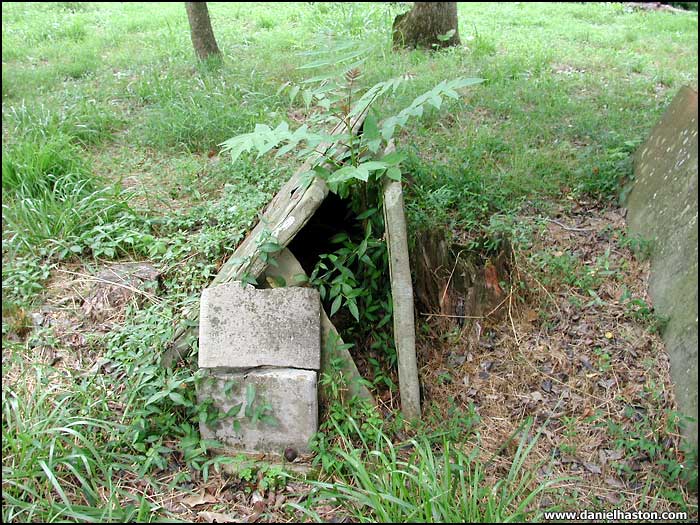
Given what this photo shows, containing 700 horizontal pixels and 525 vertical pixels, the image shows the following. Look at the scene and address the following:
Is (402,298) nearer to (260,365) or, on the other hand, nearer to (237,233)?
(260,365)

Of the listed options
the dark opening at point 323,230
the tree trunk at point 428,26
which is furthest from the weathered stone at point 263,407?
the tree trunk at point 428,26

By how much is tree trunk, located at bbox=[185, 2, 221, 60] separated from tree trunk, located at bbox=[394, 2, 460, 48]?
2.15 m

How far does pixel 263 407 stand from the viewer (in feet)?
9.77

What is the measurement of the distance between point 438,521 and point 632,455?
109cm

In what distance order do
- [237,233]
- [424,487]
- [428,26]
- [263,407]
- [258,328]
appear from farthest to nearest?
[428,26]
[237,233]
[258,328]
[263,407]
[424,487]

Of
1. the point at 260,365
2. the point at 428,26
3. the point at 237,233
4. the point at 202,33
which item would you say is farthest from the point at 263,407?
the point at 428,26

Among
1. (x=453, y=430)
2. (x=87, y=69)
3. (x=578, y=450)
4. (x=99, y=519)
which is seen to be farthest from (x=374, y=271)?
(x=87, y=69)

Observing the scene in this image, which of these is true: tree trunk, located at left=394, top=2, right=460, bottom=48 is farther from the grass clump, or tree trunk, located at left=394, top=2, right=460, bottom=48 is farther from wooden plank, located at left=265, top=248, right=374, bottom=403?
the grass clump

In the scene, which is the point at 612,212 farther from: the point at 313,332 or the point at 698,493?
the point at 313,332

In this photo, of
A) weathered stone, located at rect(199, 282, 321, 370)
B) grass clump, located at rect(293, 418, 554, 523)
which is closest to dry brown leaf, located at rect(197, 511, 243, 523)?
grass clump, located at rect(293, 418, 554, 523)

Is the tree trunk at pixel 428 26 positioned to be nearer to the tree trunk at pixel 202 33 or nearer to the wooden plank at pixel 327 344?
the tree trunk at pixel 202 33

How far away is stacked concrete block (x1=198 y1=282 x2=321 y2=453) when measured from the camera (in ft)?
9.81

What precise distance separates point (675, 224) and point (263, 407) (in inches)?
103

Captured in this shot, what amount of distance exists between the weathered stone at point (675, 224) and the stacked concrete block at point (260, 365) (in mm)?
1882
